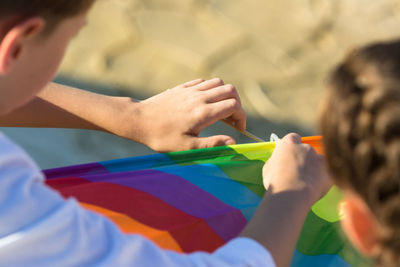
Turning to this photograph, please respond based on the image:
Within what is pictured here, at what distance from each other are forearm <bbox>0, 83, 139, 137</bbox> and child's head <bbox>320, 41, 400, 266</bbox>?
27.9 inches

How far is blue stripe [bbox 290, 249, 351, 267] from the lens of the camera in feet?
3.57

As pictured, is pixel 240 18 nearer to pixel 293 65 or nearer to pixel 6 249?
pixel 293 65

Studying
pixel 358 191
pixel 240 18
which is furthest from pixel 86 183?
pixel 240 18

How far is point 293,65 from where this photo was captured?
10.1ft

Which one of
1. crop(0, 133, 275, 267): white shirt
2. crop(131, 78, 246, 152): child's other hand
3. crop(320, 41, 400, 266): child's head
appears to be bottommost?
crop(131, 78, 246, 152): child's other hand

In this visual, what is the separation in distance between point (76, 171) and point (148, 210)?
19 centimetres

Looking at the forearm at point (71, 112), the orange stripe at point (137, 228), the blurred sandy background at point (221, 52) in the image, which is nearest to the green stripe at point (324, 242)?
the orange stripe at point (137, 228)

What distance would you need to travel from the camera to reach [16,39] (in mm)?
734

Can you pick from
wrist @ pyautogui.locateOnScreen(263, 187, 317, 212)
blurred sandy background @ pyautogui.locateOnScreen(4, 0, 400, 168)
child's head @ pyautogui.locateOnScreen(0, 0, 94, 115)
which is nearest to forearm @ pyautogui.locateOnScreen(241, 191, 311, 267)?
wrist @ pyautogui.locateOnScreen(263, 187, 317, 212)

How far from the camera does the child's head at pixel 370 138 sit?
0.64 metres

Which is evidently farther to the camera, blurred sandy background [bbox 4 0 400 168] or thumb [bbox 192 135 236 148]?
blurred sandy background [bbox 4 0 400 168]

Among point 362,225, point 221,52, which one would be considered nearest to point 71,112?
point 362,225

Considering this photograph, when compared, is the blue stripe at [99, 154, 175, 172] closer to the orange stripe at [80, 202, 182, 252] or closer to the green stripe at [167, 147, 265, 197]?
the green stripe at [167, 147, 265, 197]

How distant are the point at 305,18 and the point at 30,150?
1.79 meters
